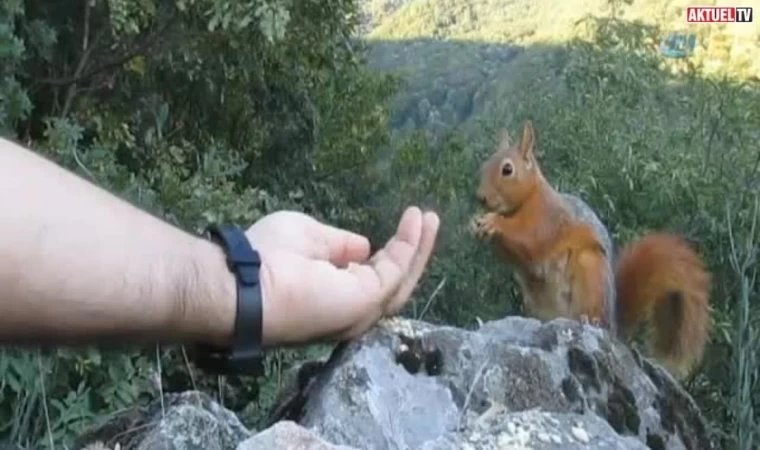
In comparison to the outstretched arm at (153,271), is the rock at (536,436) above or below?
below

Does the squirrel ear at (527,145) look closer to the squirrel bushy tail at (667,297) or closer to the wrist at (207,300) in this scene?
the squirrel bushy tail at (667,297)

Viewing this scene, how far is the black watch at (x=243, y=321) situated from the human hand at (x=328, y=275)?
0.5 inches

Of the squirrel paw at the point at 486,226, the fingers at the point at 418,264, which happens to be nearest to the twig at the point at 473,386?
the fingers at the point at 418,264

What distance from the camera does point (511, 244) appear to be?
2883 millimetres

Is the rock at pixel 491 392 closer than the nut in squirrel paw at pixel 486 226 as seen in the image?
Yes

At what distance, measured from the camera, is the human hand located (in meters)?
1.34

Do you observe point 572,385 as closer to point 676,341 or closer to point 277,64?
point 676,341

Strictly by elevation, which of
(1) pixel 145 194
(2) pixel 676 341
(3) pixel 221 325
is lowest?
(2) pixel 676 341

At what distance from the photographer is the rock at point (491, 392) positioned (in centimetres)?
137

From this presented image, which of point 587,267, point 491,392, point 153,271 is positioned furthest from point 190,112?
point 153,271

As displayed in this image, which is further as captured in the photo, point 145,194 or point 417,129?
point 417,129

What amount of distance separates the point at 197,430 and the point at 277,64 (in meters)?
3.42

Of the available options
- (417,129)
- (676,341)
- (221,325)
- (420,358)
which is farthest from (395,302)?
(417,129)

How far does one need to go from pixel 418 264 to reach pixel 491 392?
177mm
